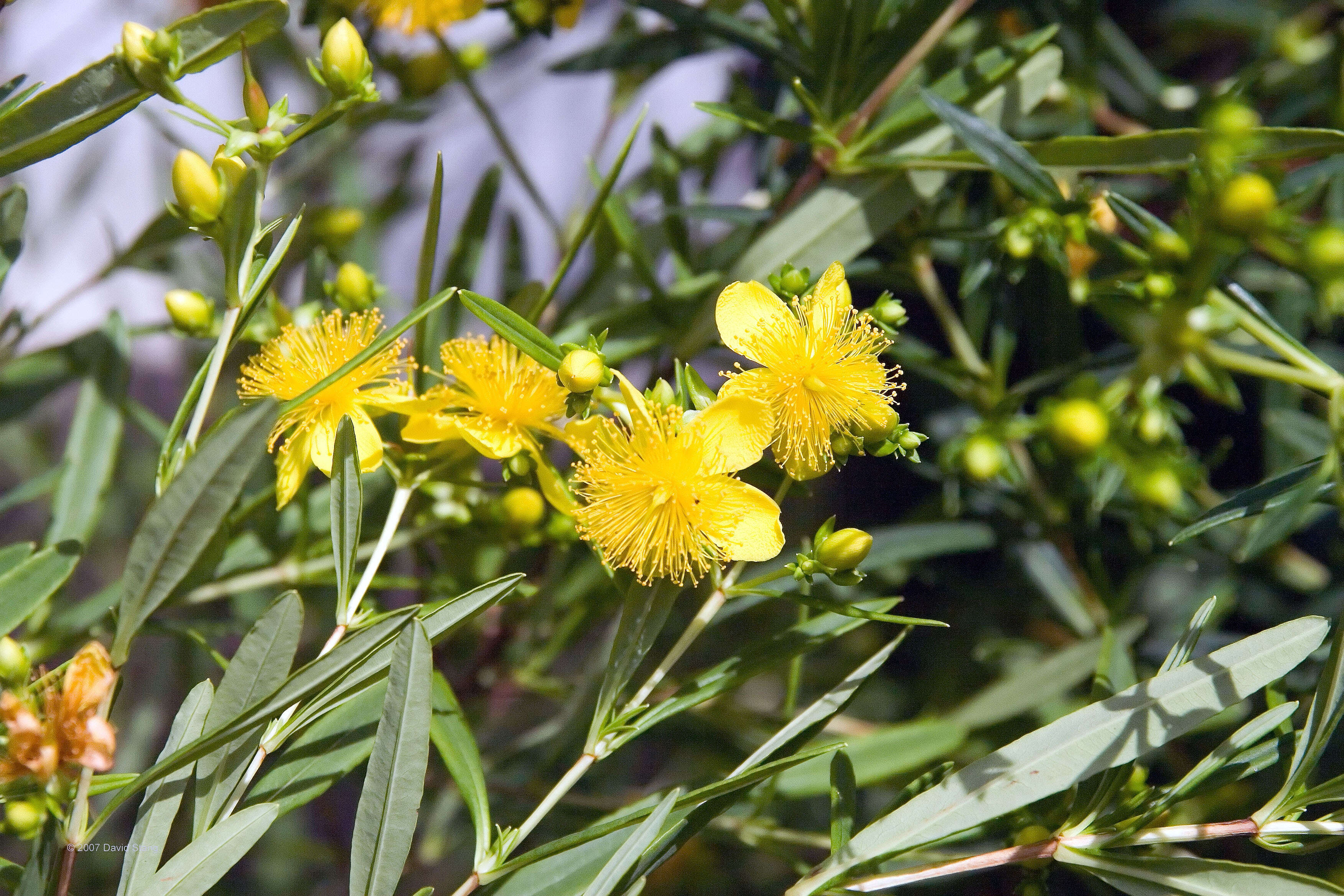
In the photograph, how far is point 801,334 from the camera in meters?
0.71

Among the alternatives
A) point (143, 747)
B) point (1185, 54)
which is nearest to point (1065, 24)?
point (1185, 54)

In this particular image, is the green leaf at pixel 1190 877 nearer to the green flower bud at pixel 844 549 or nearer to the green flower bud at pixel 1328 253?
the green flower bud at pixel 844 549

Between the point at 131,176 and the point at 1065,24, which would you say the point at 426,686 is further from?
the point at 131,176

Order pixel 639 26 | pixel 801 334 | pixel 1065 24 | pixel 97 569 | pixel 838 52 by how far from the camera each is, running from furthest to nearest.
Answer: pixel 97 569 < pixel 639 26 < pixel 1065 24 < pixel 838 52 < pixel 801 334

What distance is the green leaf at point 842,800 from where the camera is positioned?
→ 0.67 meters

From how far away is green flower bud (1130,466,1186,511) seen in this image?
478 millimetres

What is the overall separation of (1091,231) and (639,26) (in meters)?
0.76

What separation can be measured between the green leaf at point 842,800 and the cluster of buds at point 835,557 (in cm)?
14

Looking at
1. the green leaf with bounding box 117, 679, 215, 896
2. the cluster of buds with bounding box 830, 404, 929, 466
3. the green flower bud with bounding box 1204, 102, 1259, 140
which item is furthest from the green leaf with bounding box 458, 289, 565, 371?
the green flower bud with bounding box 1204, 102, 1259, 140

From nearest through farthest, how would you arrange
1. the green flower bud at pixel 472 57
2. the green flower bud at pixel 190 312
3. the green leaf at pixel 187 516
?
1. the green leaf at pixel 187 516
2. the green flower bud at pixel 190 312
3. the green flower bud at pixel 472 57

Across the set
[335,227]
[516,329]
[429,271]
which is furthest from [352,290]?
[335,227]

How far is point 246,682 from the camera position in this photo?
24.6 inches

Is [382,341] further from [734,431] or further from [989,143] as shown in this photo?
[989,143]

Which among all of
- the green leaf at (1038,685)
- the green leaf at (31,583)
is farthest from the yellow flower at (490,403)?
the green leaf at (1038,685)
